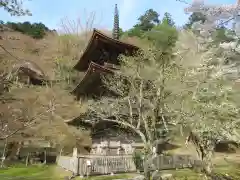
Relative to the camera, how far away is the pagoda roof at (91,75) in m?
16.9

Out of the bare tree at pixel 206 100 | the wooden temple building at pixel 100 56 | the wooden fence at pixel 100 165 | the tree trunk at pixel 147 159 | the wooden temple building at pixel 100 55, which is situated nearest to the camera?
the tree trunk at pixel 147 159

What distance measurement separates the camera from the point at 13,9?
4.35 m

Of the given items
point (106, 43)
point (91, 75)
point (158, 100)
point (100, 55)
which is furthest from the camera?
point (100, 55)

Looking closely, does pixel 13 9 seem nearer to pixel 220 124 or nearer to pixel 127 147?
pixel 220 124

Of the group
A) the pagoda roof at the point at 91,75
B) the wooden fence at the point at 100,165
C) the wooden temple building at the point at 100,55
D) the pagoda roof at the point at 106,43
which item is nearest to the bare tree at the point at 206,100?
the pagoda roof at the point at 106,43

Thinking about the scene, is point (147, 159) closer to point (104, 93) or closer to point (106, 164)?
point (106, 164)

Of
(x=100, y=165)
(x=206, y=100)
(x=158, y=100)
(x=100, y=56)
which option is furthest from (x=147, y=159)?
(x=100, y=56)

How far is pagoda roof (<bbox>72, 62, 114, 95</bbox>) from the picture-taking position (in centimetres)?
1691

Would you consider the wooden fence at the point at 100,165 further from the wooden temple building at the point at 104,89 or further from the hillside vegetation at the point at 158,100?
the hillside vegetation at the point at 158,100

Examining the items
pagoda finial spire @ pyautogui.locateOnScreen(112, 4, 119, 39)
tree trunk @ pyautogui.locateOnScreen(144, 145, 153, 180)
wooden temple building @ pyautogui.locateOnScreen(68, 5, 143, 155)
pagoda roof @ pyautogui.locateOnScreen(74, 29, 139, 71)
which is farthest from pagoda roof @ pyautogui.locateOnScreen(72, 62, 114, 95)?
tree trunk @ pyautogui.locateOnScreen(144, 145, 153, 180)

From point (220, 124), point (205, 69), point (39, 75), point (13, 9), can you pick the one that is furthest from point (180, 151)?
point (13, 9)

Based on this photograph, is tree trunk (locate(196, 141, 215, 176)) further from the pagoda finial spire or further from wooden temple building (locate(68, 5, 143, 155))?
the pagoda finial spire

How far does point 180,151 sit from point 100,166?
1354cm

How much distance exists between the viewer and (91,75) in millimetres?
17781
